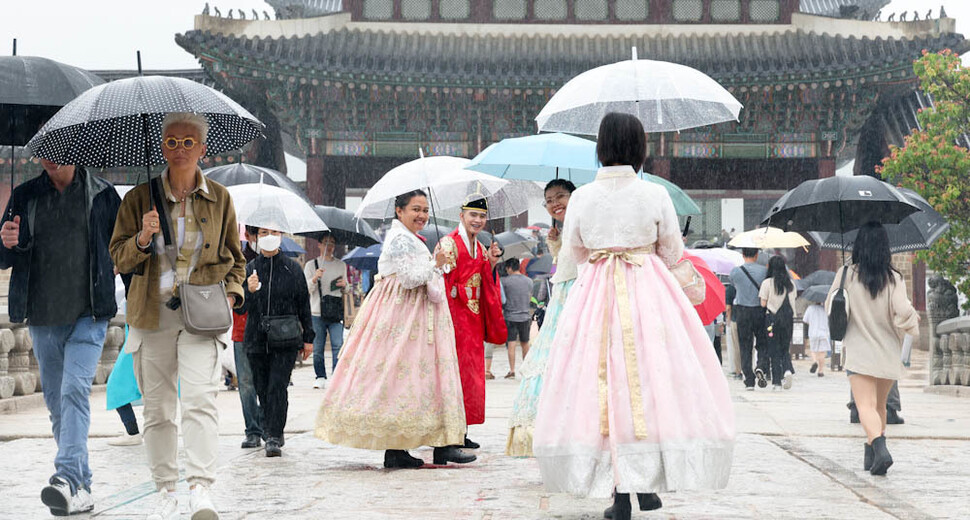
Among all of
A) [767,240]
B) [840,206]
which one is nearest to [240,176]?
[840,206]

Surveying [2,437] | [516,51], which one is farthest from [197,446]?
[516,51]

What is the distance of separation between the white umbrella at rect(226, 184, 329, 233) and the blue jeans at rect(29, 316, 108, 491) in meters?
2.68

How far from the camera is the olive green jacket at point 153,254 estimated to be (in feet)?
15.9

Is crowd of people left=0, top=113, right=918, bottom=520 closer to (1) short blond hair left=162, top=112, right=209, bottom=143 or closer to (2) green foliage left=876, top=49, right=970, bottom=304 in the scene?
(1) short blond hair left=162, top=112, right=209, bottom=143

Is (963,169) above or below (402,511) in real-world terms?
above

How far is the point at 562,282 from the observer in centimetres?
586

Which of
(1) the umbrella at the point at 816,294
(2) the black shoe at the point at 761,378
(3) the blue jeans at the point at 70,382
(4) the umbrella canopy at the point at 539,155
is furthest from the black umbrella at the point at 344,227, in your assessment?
(3) the blue jeans at the point at 70,382

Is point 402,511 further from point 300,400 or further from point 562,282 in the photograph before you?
point 300,400

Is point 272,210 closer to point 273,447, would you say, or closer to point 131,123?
point 273,447

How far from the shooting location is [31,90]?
548 cm

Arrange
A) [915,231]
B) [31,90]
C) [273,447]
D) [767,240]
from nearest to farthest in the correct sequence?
[31,90] → [273,447] → [915,231] → [767,240]

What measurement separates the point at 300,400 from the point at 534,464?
514cm

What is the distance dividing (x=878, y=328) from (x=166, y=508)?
4220 millimetres

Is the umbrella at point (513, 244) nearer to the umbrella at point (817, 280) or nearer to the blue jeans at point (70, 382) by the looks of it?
the umbrella at point (817, 280)
